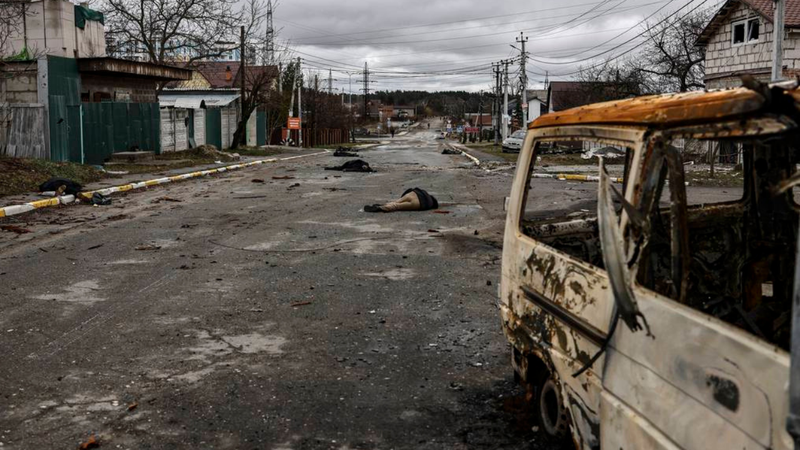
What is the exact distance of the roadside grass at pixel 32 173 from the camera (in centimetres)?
1656

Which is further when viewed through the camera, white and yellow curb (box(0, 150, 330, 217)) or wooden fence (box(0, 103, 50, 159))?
wooden fence (box(0, 103, 50, 159))

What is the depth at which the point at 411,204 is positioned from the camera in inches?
547

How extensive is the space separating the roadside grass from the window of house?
25848 millimetres

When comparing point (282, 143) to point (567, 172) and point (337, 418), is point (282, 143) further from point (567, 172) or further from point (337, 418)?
point (337, 418)

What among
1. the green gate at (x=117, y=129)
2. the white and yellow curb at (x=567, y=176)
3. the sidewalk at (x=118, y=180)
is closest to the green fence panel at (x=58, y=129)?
the green gate at (x=117, y=129)

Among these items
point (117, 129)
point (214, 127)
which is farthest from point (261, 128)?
point (117, 129)

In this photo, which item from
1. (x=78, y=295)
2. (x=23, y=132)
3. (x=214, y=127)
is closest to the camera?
(x=78, y=295)

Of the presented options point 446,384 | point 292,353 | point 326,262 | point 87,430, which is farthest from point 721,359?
point 326,262

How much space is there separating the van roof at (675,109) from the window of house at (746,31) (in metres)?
31.7

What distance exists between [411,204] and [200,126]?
25431mm

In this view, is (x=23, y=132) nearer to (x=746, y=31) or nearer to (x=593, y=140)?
(x=593, y=140)

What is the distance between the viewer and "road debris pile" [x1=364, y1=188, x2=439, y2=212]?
13.7 metres

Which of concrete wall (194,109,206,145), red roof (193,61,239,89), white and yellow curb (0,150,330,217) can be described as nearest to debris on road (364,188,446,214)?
white and yellow curb (0,150,330,217)

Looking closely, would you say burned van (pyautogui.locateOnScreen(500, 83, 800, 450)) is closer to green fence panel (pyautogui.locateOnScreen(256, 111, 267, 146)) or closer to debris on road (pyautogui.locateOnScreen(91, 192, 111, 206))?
debris on road (pyautogui.locateOnScreen(91, 192, 111, 206))
